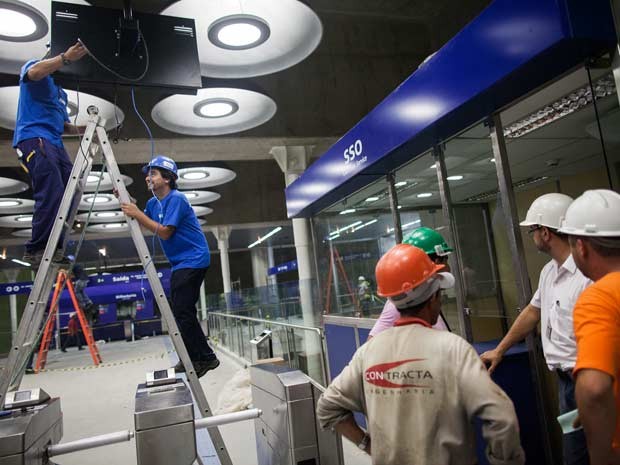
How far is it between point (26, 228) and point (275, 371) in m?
15.7

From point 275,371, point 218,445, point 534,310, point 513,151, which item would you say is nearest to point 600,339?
point 534,310

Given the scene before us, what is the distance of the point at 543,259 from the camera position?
137 inches

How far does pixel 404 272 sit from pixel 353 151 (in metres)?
3.21

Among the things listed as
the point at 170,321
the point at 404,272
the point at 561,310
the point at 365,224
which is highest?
the point at 365,224

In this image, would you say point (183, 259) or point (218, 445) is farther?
point (183, 259)

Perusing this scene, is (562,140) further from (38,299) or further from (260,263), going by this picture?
(260,263)

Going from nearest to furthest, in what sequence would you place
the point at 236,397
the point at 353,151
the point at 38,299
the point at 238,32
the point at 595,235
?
the point at 595,235
the point at 38,299
the point at 353,151
the point at 238,32
the point at 236,397

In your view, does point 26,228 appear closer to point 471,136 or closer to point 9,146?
point 9,146

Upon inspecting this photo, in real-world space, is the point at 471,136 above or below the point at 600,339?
above

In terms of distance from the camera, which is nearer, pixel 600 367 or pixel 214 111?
pixel 600 367

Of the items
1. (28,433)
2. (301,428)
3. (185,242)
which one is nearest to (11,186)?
(185,242)

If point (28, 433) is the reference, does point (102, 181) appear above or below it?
above

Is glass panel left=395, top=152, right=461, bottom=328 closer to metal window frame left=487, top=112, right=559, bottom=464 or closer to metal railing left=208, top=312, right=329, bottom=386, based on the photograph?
metal window frame left=487, top=112, right=559, bottom=464

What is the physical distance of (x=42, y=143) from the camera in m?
2.71
